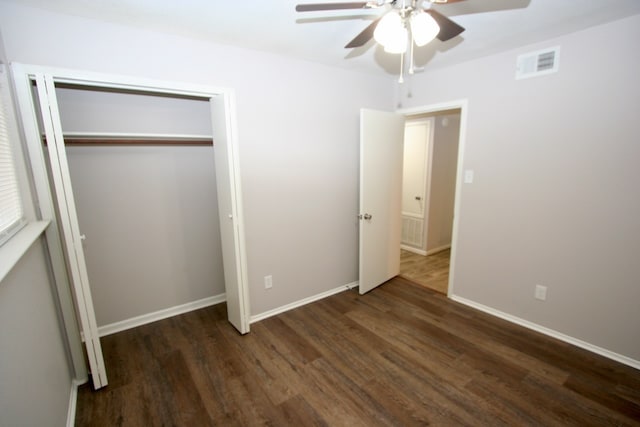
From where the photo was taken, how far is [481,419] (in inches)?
67.1

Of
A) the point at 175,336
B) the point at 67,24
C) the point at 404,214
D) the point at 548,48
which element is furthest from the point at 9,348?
the point at 404,214

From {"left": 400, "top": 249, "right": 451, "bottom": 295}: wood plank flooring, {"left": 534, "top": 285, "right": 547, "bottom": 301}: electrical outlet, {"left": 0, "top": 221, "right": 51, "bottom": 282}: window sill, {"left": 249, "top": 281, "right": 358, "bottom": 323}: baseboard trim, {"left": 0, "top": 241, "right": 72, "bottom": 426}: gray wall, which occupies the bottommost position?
{"left": 400, "top": 249, "right": 451, "bottom": 295}: wood plank flooring

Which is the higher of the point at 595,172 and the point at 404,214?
the point at 595,172

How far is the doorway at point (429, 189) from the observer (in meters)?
4.34

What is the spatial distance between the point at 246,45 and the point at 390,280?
9.73 ft

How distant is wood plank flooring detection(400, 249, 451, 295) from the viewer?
3576 mm

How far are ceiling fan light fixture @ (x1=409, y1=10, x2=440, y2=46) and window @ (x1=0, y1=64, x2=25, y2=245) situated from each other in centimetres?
210

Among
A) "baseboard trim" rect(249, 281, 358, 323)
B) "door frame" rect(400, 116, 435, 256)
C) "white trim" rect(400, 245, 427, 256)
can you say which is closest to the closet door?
"baseboard trim" rect(249, 281, 358, 323)

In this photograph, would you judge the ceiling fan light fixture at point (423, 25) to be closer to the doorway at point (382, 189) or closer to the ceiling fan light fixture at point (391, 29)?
the ceiling fan light fixture at point (391, 29)

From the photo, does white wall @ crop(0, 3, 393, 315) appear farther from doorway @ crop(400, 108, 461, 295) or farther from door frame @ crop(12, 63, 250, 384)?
doorway @ crop(400, 108, 461, 295)

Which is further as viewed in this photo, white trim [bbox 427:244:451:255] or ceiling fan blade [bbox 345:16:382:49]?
white trim [bbox 427:244:451:255]

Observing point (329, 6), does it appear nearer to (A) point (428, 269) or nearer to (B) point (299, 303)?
(B) point (299, 303)

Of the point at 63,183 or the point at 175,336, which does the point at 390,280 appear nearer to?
the point at 175,336

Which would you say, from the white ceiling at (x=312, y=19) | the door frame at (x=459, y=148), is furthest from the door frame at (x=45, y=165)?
the door frame at (x=459, y=148)
